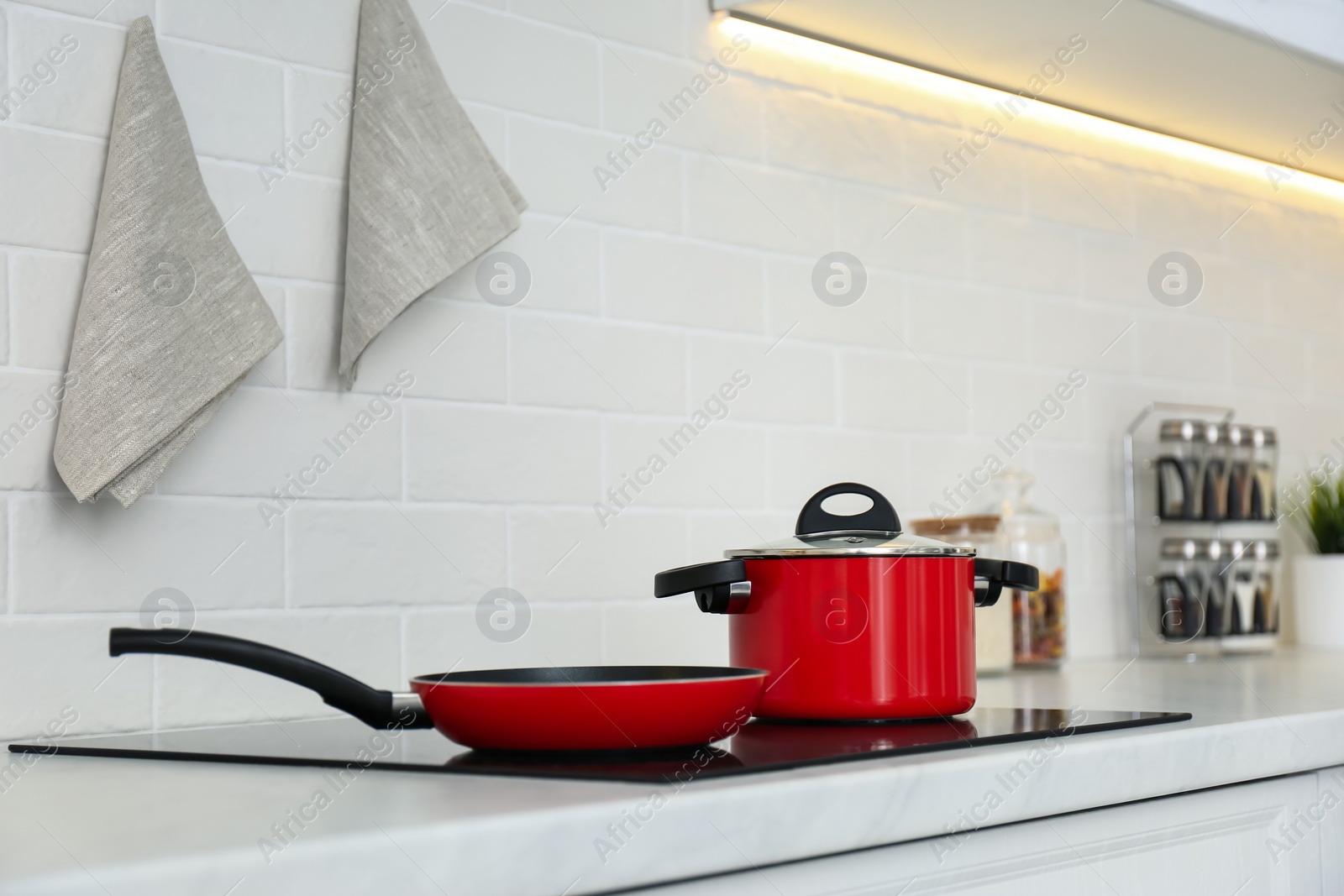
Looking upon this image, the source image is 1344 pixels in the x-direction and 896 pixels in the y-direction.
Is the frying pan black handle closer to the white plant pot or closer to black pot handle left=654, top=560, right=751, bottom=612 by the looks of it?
black pot handle left=654, top=560, right=751, bottom=612

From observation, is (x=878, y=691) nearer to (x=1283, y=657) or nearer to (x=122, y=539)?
(x=122, y=539)

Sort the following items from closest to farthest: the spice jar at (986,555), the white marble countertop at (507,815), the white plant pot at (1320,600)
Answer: the white marble countertop at (507,815) < the spice jar at (986,555) < the white plant pot at (1320,600)

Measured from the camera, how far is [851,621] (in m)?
0.91

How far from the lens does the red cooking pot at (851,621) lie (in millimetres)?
906

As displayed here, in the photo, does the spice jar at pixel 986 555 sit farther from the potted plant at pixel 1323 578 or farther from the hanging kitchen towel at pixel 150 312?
the hanging kitchen towel at pixel 150 312

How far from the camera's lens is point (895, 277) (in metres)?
1.62

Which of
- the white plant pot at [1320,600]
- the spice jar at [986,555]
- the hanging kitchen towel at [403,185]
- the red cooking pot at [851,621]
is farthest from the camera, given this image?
the white plant pot at [1320,600]

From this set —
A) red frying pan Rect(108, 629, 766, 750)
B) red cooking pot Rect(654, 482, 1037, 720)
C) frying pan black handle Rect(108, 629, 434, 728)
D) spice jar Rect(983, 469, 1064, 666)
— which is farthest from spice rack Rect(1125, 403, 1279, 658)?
frying pan black handle Rect(108, 629, 434, 728)

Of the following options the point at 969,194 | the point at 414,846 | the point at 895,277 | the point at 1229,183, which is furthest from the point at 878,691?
the point at 1229,183

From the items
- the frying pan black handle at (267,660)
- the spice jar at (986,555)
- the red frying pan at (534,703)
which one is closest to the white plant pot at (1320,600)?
the spice jar at (986,555)

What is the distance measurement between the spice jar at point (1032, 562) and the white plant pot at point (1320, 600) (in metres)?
0.53

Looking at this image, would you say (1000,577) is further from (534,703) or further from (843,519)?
(534,703)

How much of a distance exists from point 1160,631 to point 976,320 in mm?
493

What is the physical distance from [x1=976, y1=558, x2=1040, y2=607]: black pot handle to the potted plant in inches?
44.8
